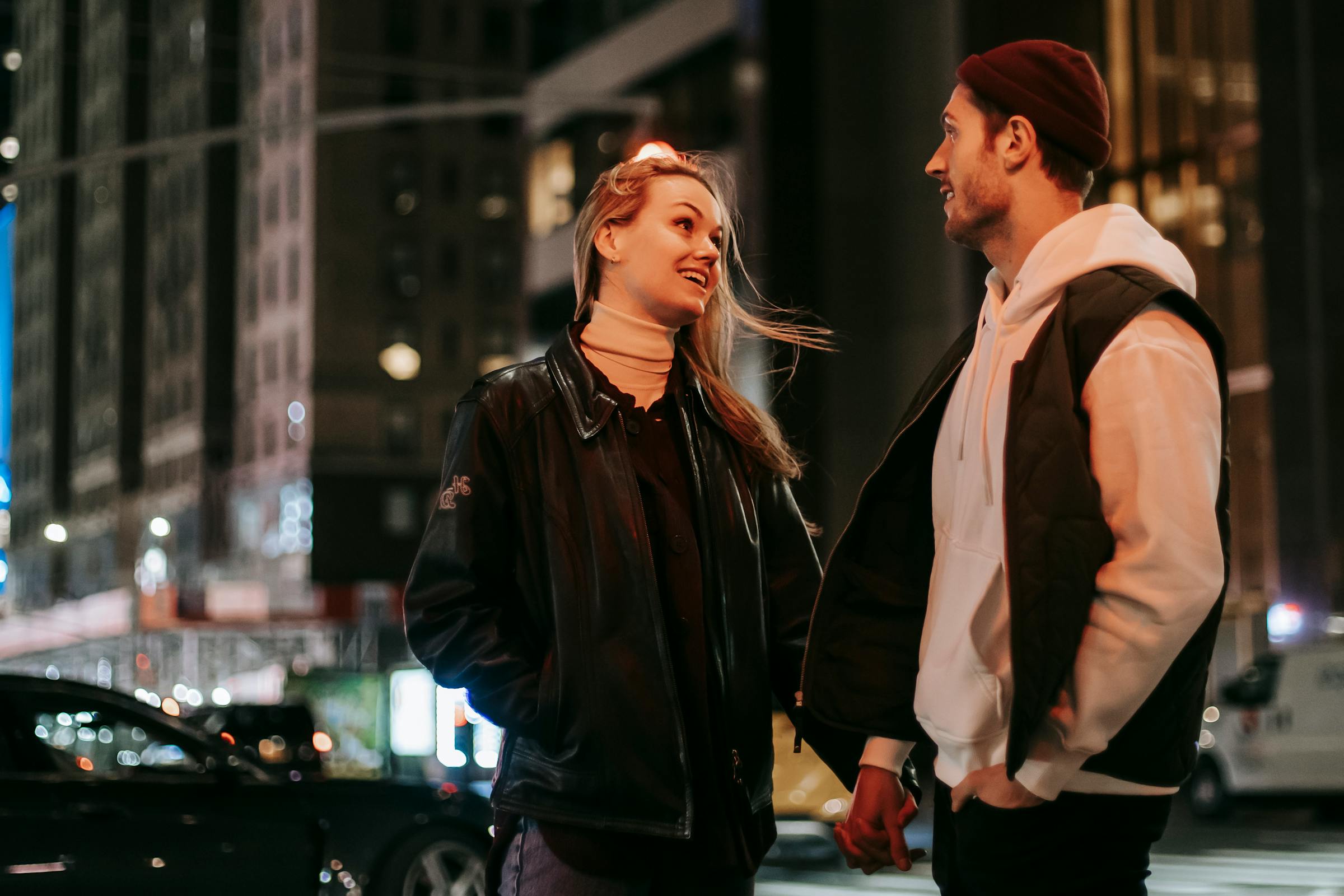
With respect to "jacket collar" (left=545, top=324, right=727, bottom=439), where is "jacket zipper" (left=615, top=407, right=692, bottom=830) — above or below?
below

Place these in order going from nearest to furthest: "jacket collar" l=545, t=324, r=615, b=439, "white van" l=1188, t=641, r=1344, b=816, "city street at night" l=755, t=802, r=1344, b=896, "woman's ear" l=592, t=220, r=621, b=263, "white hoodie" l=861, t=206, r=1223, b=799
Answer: "white hoodie" l=861, t=206, r=1223, b=799
"jacket collar" l=545, t=324, r=615, b=439
"woman's ear" l=592, t=220, r=621, b=263
"city street at night" l=755, t=802, r=1344, b=896
"white van" l=1188, t=641, r=1344, b=816

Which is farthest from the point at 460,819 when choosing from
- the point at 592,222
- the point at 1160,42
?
the point at 1160,42

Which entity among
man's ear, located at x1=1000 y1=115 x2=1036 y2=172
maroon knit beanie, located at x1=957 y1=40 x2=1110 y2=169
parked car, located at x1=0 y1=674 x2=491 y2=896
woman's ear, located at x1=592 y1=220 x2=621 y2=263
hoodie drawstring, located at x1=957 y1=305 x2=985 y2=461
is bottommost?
parked car, located at x1=0 y1=674 x2=491 y2=896

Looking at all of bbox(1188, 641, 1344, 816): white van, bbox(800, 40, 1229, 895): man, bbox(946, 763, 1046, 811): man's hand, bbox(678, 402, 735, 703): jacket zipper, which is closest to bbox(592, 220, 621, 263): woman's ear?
bbox(678, 402, 735, 703): jacket zipper

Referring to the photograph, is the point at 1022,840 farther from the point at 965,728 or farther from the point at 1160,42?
the point at 1160,42

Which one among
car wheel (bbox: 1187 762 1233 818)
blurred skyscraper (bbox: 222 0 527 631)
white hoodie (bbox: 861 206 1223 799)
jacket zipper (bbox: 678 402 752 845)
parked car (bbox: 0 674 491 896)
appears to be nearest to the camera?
white hoodie (bbox: 861 206 1223 799)

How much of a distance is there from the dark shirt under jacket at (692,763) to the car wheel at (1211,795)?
671 inches

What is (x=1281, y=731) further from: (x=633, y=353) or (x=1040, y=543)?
(x=1040, y=543)

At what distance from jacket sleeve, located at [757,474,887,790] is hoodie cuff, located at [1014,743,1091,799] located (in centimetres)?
89

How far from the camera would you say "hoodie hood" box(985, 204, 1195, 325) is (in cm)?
260

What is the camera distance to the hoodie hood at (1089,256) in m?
2.60

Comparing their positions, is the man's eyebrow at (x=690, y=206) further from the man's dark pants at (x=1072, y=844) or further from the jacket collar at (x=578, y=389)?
the man's dark pants at (x=1072, y=844)

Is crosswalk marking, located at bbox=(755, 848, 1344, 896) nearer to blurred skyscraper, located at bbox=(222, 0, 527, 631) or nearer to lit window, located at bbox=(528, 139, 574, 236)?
lit window, located at bbox=(528, 139, 574, 236)

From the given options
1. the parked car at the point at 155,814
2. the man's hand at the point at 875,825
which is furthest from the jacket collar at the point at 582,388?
the parked car at the point at 155,814
